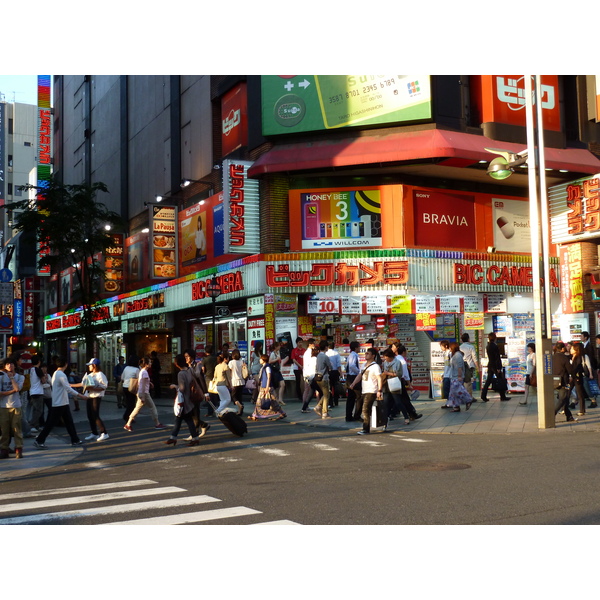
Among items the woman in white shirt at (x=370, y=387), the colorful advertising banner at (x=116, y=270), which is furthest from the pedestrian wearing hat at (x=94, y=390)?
the colorful advertising banner at (x=116, y=270)

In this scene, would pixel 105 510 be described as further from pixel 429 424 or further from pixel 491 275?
pixel 491 275

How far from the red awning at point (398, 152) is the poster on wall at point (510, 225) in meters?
2.79

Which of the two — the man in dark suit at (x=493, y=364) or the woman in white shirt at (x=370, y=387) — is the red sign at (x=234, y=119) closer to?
the man in dark suit at (x=493, y=364)

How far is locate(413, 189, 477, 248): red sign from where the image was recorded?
26.7 meters

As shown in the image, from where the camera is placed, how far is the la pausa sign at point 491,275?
2664 centimetres

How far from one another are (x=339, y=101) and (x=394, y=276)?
21.8 ft

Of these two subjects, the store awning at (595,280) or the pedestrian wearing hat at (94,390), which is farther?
the store awning at (595,280)

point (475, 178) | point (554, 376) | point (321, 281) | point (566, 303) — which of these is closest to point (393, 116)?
point (475, 178)

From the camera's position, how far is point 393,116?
25.1 meters

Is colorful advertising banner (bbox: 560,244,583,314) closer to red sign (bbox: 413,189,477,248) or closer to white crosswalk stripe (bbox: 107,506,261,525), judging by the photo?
red sign (bbox: 413,189,477,248)

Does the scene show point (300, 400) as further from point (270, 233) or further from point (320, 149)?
point (320, 149)

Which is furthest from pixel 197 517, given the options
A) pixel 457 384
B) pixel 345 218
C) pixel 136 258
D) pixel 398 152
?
pixel 136 258

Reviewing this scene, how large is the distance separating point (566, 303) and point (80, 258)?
21.5 meters

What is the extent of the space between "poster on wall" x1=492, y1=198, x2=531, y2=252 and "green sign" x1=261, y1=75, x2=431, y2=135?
18.9 feet
